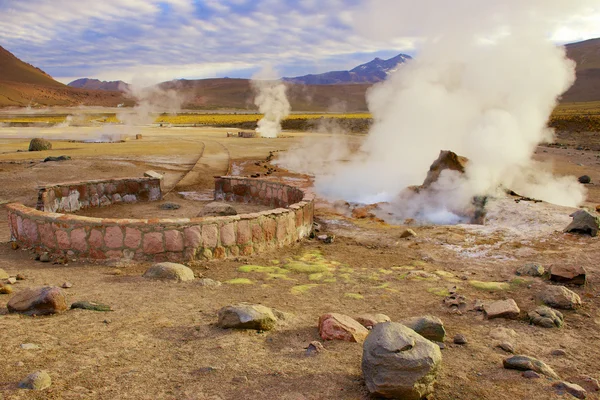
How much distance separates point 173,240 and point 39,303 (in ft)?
7.63

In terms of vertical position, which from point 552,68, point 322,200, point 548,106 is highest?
point 552,68

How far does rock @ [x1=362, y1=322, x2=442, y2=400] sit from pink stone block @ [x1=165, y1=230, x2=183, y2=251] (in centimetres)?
390

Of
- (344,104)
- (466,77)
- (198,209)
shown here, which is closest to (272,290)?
(198,209)

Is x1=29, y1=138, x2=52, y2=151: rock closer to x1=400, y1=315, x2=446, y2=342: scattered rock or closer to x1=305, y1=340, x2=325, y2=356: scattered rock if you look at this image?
x1=305, y1=340, x2=325, y2=356: scattered rock

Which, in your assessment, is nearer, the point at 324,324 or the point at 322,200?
the point at 324,324

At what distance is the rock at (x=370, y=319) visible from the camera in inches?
179

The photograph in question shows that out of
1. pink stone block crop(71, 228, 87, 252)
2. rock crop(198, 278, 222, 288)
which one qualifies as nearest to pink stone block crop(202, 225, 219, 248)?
rock crop(198, 278, 222, 288)

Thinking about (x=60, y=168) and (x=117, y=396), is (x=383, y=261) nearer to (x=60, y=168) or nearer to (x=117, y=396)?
(x=117, y=396)

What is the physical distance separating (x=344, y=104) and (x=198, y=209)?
112 meters

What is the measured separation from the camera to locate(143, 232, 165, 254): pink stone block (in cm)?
658

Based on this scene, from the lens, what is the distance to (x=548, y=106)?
594 inches

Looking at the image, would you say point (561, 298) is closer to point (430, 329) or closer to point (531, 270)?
point (531, 270)

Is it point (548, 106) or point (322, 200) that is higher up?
point (548, 106)

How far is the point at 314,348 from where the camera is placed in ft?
13.0
